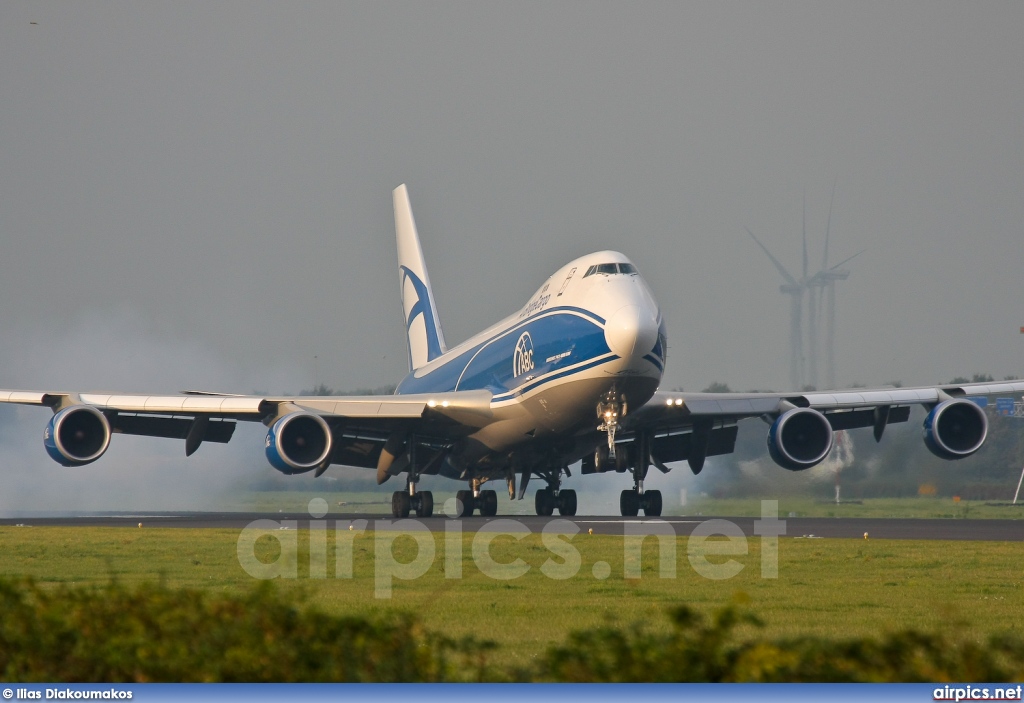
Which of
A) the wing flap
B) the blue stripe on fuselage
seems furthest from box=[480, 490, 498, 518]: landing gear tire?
the wing flap

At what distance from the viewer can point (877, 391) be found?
36688mm

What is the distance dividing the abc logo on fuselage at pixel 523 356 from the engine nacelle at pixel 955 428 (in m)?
10.9

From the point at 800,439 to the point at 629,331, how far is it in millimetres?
7517

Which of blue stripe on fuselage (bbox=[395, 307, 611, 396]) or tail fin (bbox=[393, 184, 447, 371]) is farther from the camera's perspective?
tail fin (bbox=[393, 184, 447, 371])

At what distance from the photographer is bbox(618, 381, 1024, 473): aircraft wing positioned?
1373 inches

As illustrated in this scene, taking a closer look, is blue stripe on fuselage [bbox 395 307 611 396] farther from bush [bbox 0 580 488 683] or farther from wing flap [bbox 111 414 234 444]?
bush [bbox 0 580 488 683]

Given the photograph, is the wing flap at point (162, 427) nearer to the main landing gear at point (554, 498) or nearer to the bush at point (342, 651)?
the main landing gear at point (554, 498)

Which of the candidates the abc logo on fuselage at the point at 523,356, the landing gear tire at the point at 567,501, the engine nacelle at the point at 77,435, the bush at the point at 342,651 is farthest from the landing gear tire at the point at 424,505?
the bush at the point at 342,651

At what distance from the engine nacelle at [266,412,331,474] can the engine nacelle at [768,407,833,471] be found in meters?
11.8

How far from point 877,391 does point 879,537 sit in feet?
39.2

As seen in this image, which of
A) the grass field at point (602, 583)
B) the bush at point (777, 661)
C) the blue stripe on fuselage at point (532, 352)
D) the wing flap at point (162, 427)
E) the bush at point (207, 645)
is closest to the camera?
the bush at point (777, 661)

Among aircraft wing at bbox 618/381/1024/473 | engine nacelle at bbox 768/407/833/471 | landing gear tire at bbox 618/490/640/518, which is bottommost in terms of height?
landing gear tire at bbox 618/490/640/518

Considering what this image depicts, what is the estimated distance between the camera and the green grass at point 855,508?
1590 inches

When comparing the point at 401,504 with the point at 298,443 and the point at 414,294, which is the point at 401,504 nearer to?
the point at 298,443
